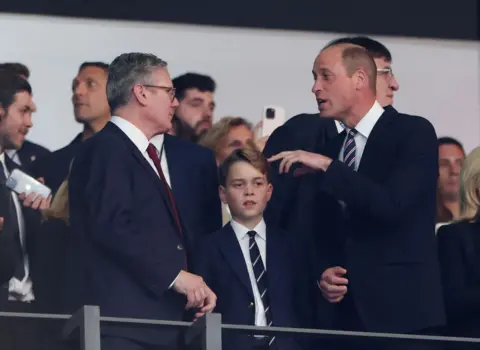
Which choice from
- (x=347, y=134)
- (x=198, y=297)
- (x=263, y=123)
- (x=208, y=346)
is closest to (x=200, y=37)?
(x=263, y=123)

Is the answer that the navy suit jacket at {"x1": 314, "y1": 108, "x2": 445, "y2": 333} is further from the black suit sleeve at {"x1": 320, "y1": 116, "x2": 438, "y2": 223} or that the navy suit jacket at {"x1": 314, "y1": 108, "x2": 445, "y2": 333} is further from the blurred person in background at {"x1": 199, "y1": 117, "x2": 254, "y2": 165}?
the blurred person in background at {"x1": 199, "y1": 117, "x2": 254, "y2": 165}

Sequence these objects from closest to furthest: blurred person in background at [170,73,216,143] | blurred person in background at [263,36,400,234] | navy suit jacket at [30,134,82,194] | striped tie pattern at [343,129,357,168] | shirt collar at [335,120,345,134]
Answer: striped tie pattern at [343,129,357,168], blurred person in background at [263,36,400,234], shirt collar at [335,120,345,134], navy suit jacket at [30,134,82,194], blurred person in background at [170,73,216,143]

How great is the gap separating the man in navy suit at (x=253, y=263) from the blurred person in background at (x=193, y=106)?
2.59 ft

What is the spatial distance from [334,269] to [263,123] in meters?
1.56

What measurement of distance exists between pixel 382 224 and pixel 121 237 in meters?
0.88

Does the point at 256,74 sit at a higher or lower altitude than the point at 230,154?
higher

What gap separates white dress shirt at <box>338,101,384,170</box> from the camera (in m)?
5.28

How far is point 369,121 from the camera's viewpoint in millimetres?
5309

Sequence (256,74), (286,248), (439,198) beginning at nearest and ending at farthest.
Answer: (286,248) < (439,198) < (256,74)

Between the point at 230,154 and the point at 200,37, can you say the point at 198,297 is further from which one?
the point at 200,37

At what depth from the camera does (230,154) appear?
18.1 feet

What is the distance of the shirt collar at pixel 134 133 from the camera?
17.0 ft

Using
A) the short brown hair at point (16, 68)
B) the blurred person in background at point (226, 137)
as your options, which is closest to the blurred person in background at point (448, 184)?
the blurred person in background at point (226, 137)

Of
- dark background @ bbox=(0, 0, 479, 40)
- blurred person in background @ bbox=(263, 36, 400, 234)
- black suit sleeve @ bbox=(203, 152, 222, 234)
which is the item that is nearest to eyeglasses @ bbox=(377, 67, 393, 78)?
blurred person in background @ bbox=(263, 36, 400, 234)
